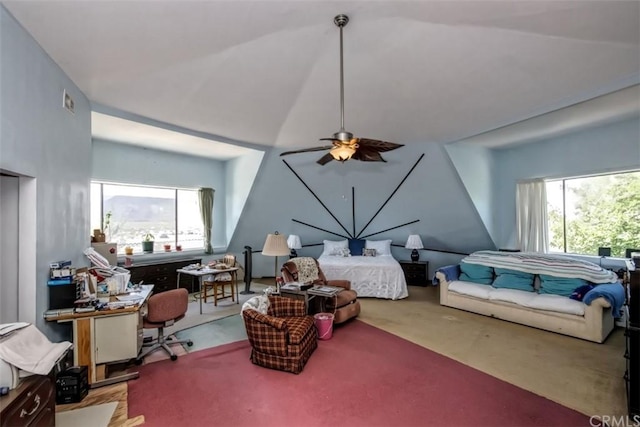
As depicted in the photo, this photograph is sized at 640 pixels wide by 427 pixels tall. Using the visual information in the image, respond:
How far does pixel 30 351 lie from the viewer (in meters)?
1.90

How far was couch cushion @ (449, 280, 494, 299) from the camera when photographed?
15.4 ft

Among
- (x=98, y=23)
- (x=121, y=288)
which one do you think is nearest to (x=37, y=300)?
(x=121, y=288)

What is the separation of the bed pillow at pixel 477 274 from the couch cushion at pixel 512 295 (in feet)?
1.00

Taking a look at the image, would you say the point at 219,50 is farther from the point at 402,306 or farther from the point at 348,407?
the point at 402,306

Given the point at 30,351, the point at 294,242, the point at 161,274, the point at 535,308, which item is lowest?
the point at 535,308

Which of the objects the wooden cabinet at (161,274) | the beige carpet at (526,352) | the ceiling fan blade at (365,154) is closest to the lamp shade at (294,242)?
the wooden cabinet at (161,274)

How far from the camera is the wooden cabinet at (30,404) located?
1.60 m

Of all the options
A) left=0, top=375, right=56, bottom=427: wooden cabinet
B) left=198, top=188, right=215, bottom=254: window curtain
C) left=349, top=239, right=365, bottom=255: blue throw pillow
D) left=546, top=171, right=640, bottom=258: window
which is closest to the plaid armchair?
left=0, top=375, right=56, bottom=427: wooden cabinet

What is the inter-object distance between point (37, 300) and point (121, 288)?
3.13ft

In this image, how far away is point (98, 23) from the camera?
2.22 meters

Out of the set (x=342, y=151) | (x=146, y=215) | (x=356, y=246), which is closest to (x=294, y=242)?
(x=356, y=246)

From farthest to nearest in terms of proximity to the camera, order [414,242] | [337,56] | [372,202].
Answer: [372,202] < [414,242] < [337,56]

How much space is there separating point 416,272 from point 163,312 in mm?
5211

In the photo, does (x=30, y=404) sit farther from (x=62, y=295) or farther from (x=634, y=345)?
(x=634, y=345)
